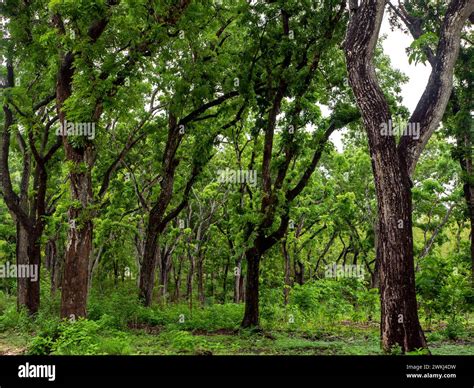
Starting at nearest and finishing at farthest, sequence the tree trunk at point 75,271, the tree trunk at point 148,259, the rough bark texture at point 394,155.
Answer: the rough bark texture at point 394,155, the tree trunk at point 75,271, the tree trunk at point 148,259

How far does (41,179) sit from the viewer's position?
16844 mm

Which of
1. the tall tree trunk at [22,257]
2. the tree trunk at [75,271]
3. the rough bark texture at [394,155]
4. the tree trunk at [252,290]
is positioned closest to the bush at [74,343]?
the tree trunk at [75,271]

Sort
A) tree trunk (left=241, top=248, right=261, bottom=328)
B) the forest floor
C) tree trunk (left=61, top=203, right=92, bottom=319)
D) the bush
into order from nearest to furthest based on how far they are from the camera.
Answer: the bush → the forest floor → tree trunk (left=61, top=203, right=92, bottom=319) → tree trunk (left=241, top=248, right=261, bottom=328)

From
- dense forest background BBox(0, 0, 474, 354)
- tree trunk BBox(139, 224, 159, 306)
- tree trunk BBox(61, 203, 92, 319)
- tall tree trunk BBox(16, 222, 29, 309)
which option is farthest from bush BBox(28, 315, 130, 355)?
tall tree trunk BBox(16, 222, 29, 309)

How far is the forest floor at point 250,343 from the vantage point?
10.2 m

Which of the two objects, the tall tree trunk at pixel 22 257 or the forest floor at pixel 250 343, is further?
the tall tree trunk at pixel 22 257

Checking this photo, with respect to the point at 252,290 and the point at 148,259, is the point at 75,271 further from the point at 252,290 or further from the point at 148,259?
the point at 148,259

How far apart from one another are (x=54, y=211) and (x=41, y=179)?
5167mm

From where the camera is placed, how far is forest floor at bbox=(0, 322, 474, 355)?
33.6 feet

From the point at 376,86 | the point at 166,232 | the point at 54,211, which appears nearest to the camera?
the point at 376,86

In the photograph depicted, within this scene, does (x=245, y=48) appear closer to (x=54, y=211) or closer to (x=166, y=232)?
(x=54, y=211)

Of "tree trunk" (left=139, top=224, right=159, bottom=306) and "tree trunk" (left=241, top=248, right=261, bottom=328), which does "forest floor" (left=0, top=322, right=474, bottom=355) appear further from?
"tree trunk" (left=139, top=224, right=159, bottom=306)

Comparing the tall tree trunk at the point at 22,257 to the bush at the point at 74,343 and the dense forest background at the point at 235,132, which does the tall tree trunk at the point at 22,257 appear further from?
the bush at the point at 74,343
